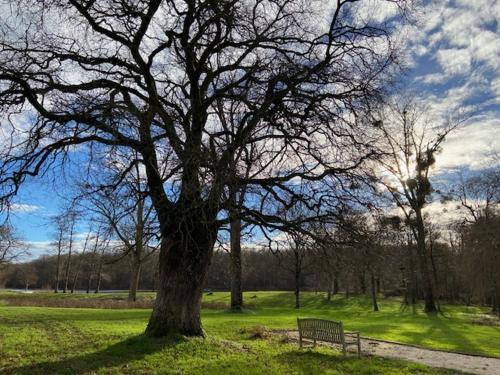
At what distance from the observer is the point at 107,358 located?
946 centimetres

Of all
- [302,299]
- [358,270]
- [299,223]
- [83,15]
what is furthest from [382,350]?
[302,299]

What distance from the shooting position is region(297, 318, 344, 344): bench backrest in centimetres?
1192

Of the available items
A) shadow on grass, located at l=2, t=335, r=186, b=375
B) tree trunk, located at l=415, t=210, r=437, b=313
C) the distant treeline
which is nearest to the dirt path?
the distant treeline

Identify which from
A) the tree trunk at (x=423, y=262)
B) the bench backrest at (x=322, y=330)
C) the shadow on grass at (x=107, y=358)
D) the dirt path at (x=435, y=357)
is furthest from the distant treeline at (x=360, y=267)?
the dirt path at (x=435, y=357)

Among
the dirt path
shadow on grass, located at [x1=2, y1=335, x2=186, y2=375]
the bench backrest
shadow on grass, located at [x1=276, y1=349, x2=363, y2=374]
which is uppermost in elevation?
the bench backrest

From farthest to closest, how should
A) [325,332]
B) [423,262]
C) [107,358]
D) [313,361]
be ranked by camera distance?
[423,262] < [325,332] < [313,361] < [107,358]

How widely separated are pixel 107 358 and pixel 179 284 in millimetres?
2657

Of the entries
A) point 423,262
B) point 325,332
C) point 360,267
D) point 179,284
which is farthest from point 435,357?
point 423,262

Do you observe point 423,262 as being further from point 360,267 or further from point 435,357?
point 360,267

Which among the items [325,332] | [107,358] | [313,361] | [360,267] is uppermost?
[360,267]

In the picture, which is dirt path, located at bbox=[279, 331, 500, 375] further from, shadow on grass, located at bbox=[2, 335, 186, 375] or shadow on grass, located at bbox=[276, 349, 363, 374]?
shadow on grass, located at bbox=[2, 335, 186, 375]

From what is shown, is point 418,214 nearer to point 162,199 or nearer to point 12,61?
point 162,199

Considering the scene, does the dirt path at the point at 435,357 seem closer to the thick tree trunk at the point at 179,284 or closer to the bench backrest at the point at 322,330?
the bench backrest at the point at 322,330

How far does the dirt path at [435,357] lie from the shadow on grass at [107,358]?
6.10m
